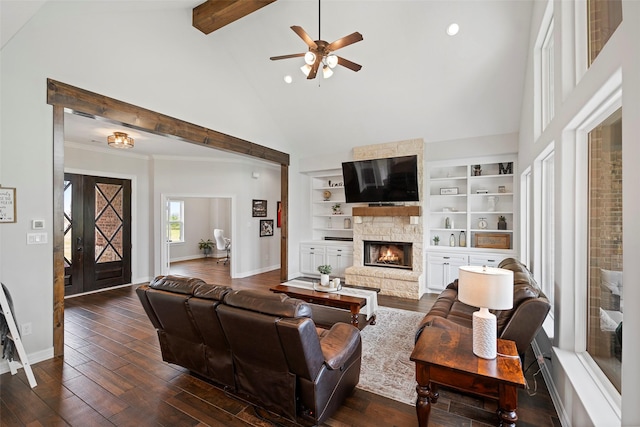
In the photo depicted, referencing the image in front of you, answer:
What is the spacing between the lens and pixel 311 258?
23.1 feet

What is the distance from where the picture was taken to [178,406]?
2.25 m

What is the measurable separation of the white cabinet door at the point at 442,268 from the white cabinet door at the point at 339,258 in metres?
1.76

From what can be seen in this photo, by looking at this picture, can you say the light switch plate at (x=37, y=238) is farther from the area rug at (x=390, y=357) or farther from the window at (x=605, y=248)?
the window at (x=605, y=248)

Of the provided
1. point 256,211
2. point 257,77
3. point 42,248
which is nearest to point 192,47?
point 257,77

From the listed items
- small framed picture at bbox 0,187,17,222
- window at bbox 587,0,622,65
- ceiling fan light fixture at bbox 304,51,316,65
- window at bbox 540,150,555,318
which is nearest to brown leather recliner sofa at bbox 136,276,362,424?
small framed picture at bbox 0,187,17,222

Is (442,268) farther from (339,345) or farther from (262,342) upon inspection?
(262,342)

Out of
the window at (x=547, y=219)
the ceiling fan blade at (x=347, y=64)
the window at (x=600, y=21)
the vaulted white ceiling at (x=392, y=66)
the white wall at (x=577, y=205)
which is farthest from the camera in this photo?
the vaulted white ceiling at (x=392, y=66)

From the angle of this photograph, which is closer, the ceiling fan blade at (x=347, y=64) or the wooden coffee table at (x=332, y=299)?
the ceiling fan blade at (x=347, y=64)

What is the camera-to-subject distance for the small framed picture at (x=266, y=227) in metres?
7.70

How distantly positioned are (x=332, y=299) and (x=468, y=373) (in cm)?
207

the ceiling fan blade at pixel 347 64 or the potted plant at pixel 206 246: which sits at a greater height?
the ceiling fan blade at pixel 347 64

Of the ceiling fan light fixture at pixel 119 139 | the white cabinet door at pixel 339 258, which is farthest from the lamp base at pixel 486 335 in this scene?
the ceiling fan light fixture at pixel 119 139

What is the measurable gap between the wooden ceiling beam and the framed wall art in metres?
3.04

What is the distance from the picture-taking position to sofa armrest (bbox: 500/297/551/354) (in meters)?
2.06
